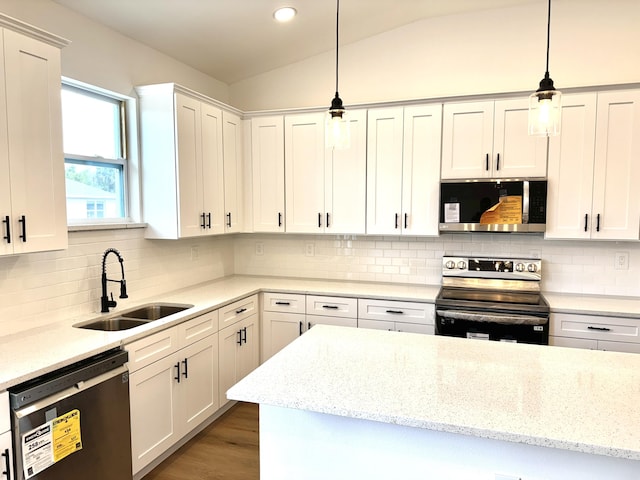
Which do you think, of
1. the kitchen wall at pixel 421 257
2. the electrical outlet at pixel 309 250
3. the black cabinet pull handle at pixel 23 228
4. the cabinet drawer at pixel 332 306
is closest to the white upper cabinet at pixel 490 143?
the kitchen wall at pixel 421 257

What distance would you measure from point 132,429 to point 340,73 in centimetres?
325

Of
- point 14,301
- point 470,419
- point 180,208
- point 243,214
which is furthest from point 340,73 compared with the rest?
point 470,419

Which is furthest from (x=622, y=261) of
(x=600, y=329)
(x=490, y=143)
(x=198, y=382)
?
(x=198, y=382)

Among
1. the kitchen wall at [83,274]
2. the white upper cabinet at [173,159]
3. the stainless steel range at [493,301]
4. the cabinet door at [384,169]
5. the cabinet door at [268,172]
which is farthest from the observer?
the cabinet door at [268,172]

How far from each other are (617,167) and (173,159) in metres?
3.12

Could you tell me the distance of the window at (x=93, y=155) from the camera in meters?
2.63

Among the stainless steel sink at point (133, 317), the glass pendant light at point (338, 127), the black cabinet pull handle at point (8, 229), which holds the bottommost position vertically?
the stainless steel sink at point (133, 317)

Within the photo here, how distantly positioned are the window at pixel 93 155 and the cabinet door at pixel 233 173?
84 centimetres

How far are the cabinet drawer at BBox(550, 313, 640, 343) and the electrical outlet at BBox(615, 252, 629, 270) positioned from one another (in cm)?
64

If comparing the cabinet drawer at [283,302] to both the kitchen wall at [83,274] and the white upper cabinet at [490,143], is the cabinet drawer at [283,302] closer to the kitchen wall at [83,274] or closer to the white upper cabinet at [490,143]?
the kitchen wall at [83,274]

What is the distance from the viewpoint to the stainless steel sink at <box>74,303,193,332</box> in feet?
8.39

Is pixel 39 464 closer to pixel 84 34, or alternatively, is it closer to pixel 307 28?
pixel 84 34

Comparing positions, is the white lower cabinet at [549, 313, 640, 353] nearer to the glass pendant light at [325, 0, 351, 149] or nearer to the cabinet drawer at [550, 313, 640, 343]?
the cabinet drawer at [550, 313, 640, 343]

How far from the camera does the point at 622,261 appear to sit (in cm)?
326
